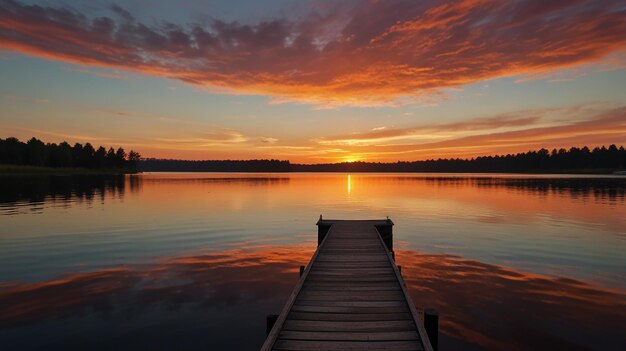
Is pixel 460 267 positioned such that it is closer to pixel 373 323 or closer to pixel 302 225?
pixel 373 323

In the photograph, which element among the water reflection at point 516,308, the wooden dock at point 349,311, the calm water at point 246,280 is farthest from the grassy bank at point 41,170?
the water reflection at point 516,308

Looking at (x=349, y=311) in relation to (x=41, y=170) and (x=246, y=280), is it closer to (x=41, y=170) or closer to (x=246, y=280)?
(x=246, y=280)

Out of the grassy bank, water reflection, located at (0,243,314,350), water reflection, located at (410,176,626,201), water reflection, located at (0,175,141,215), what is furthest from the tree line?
water reflection, located at (0,243,314,350)

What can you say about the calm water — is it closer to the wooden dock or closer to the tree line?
the wooden dock

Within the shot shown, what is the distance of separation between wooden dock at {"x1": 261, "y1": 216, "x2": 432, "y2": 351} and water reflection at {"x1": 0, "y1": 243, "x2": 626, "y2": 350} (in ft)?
7.22

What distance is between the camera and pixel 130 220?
118 ft

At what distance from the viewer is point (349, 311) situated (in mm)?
10109

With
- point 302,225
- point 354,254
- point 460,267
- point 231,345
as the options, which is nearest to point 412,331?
point 231,345

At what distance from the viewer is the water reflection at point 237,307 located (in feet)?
37.3

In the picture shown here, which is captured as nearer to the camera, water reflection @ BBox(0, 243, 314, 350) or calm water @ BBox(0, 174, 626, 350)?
water reflection @ BBox(0, 243, 314, 350)

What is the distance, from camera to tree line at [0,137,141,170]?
154 metres

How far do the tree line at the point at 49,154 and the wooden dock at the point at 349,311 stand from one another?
188537 millimetres

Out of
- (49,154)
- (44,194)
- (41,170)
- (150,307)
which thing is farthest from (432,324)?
(49,154)

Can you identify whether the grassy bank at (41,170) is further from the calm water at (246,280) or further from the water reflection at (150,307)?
the water reflection at (150,307)
